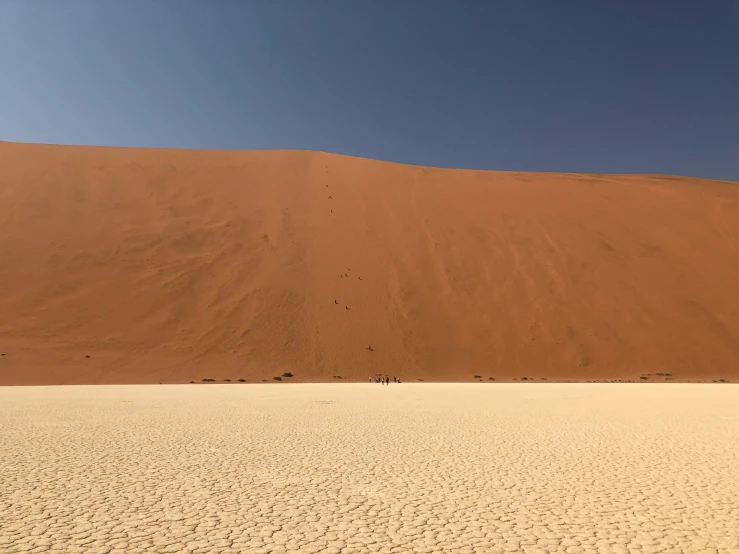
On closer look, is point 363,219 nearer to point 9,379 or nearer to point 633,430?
point 9,379

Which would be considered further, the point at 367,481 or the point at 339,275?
the point at 339,275

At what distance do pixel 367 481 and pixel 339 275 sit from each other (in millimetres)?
22513

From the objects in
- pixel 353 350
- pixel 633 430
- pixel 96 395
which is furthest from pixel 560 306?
pixel 96 395

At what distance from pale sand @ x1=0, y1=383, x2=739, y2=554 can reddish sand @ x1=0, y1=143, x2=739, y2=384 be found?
470 inches

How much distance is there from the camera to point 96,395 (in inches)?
631

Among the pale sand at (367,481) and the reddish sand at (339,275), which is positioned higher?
the reddish sand at (339,275)

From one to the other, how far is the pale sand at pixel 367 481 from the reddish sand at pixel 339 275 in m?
11.9

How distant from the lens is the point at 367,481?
19.4 ft

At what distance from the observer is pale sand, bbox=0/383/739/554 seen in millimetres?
4203

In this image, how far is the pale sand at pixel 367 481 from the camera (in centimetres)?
420

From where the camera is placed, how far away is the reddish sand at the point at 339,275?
77.9 ft

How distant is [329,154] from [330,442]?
36.1 metres

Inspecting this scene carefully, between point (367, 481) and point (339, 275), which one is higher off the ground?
point (339, 275)

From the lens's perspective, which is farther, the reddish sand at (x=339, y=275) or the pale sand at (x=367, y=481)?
the reddish sand at (x=339, y=275)
